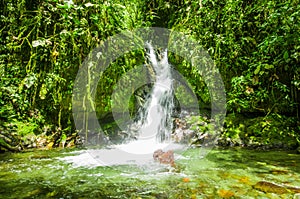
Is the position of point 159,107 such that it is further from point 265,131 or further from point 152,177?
point 152,177

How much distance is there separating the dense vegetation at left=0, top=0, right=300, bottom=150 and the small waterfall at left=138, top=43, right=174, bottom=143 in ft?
2.79

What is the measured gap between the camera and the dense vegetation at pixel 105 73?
13.1 feet

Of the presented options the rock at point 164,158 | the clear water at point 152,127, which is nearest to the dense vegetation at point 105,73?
the clear water at point 152,127

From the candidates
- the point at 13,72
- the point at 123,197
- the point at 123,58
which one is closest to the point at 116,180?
the point at 123,197

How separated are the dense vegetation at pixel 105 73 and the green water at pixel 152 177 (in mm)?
891

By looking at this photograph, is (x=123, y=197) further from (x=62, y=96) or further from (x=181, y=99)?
(x=181, y=99)

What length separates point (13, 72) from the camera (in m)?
4.18

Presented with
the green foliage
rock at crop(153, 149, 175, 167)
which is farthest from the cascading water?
the green foliage

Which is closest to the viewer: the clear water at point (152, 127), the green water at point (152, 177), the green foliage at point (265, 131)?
the green water at point (152, 177)

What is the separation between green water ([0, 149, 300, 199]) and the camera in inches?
79.4

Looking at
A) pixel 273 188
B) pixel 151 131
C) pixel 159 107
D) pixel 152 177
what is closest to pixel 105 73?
pixel 159 107

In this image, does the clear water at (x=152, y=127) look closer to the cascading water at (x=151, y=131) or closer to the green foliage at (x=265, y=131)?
the cascading water at (x=151, y=131)

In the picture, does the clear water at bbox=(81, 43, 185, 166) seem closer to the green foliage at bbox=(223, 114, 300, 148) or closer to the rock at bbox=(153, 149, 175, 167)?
the rock at bbox=(153, 149, 175, 167)

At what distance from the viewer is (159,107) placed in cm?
490
